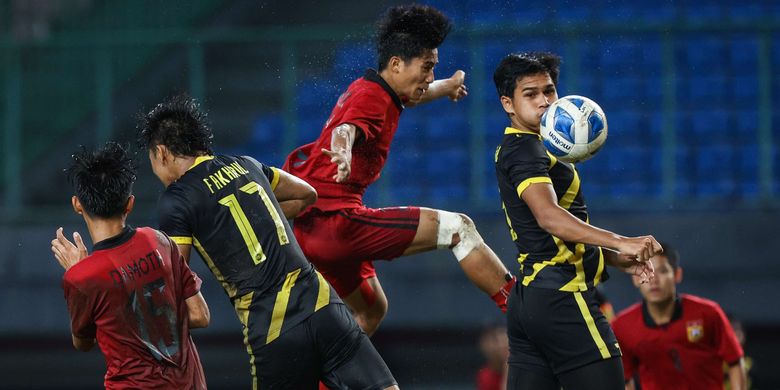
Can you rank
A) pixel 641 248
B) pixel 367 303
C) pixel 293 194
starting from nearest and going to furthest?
pixel 641 248, pixel 293 194, pixel 367 303

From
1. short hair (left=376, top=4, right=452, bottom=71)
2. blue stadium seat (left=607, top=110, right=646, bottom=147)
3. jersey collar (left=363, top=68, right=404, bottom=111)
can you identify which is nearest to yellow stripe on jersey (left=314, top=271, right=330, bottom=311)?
jersey collar (left=363, top=68, right=404, bottom=111)

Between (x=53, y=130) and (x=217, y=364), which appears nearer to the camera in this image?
(x=217, y=364)

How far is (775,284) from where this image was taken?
996 cm

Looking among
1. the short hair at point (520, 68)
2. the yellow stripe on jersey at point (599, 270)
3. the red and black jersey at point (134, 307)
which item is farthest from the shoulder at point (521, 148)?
the red and black jersey at point (134, 307)

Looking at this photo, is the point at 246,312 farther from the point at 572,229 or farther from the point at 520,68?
the point at 520,68

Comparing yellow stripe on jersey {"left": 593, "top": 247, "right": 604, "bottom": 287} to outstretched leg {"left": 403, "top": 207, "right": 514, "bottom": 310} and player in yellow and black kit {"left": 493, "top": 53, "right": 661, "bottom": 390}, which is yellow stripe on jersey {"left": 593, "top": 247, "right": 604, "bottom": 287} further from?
outstretched leg {"left": 403, "top": 207, "right": 514, "bottom": 310}

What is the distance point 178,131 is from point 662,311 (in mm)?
3599

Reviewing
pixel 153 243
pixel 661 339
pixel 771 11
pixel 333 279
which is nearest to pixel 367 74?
pixel 333 279

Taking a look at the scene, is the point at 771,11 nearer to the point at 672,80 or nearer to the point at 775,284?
the point at 672,80

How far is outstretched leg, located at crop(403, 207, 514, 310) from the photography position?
573 centimetres

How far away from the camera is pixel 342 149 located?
5.25 meters

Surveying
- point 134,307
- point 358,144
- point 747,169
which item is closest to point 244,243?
point 134,307

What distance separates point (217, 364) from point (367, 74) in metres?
5.12

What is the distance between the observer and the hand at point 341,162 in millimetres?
5035
